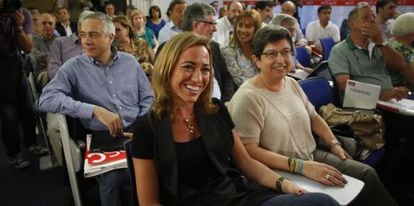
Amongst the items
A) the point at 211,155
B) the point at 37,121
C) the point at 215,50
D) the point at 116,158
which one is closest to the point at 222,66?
the point at 215,50

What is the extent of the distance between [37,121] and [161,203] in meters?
2.48

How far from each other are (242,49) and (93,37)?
1.19 metres

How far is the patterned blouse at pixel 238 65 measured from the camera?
→ 2676 mm

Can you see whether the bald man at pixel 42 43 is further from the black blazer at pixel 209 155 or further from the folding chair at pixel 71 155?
the black blazer at pixel 209 155

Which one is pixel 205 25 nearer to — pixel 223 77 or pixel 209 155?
pixel 223 77

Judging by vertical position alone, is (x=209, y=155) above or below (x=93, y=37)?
below

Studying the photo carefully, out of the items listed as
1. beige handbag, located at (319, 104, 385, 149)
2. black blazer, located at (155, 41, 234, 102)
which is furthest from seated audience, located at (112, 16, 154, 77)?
beige handbag, located at (319, 104, 385, 149)

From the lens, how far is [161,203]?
4.41ft

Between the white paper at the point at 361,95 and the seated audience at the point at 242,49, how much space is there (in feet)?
2.25

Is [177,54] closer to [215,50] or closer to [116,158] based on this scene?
[116,158]

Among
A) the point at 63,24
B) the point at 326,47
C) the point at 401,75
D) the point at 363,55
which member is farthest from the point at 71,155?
the point at 63,24


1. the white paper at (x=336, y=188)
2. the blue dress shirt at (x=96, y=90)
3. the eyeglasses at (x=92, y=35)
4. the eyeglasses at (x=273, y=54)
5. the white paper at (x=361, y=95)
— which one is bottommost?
the white paper at (x=336, y=188)

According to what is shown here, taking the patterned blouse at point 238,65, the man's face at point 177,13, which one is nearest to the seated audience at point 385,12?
the man's face at point 177,13

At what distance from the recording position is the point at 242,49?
2.77 meters
